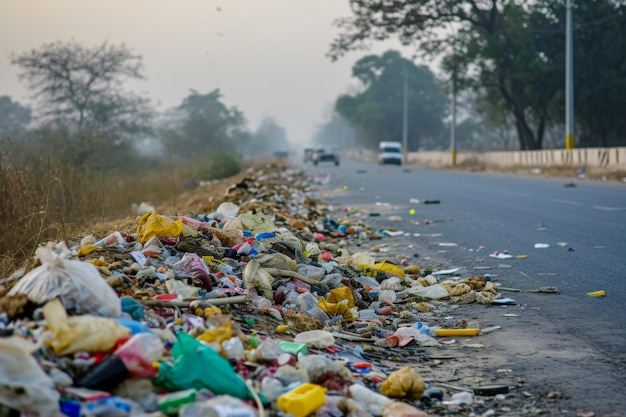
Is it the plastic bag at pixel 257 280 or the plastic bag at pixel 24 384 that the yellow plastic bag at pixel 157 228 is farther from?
the plastic bag at pixel 24 384

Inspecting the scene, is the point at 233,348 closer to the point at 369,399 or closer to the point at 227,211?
the point at 369,399

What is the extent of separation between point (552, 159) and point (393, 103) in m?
56.9

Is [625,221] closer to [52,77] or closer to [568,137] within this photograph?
[568,137]

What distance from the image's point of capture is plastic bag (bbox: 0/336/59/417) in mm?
3270

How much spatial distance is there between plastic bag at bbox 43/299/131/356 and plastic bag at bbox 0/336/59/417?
0.29 m

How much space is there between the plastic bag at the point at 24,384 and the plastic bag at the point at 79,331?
285mm

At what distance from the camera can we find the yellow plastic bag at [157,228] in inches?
274

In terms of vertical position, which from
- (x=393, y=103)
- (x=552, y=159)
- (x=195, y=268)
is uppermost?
(x=393, y=103)

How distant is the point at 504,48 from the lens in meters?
37.2

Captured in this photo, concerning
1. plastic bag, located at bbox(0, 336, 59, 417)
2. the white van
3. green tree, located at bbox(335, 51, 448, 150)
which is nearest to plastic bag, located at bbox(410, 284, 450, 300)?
plastic bag, located at bbox(0, 336, 59, 417)

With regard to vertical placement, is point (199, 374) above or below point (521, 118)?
below

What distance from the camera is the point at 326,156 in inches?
2154

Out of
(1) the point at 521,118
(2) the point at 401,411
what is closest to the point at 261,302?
(2) the point at 401,411

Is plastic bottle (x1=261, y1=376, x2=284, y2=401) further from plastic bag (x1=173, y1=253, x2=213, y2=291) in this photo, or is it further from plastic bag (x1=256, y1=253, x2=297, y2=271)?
plastic bag (x1=256, y1=253, x2=297, y2=271)
